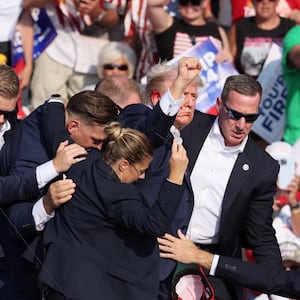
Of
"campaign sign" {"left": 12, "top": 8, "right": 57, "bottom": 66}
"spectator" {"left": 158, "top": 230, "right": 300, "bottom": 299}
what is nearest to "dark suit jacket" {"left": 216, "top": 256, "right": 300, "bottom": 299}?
"spectator" {"left": 158, "top": 230, "right": 300, "bottom": 299}

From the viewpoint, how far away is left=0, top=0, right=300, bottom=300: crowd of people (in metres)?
5.07

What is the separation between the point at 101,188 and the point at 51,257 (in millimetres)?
434

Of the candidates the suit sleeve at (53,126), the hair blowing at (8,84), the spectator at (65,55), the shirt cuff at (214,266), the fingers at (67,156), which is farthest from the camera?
the spectator at (65,55)

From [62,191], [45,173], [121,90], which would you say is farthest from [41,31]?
[62,191]

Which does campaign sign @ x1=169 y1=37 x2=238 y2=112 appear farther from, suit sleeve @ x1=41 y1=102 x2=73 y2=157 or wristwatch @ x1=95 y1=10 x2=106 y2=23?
suit sleeve @ x1=41 y1=102 x2=73 y2=157

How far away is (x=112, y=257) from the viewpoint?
5.08 meters

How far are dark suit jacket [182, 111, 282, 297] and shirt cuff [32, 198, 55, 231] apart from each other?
1.40 m

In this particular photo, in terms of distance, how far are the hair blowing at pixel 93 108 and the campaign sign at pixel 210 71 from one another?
3269 millimetres

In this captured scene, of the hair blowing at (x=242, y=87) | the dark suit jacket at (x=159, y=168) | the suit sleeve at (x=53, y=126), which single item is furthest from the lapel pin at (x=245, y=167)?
the suit sleeve at (x=53, y=126)

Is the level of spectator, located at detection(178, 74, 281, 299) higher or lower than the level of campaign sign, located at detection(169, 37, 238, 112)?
higher

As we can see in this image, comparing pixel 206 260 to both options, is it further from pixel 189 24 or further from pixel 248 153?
pixel 189 24

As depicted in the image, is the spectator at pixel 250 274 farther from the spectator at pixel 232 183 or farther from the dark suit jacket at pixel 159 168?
the spectator at pixel 232 183

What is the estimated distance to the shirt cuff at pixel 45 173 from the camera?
5363mm

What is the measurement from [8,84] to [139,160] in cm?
121
